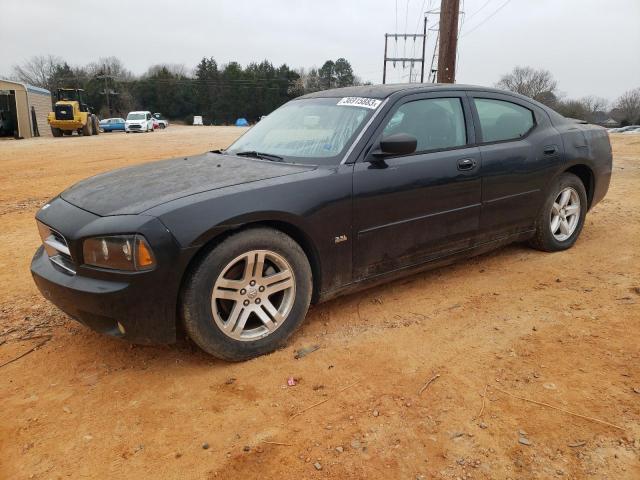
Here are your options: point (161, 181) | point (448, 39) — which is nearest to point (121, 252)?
point (161, 181)

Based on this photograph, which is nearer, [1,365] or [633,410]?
[633,410]

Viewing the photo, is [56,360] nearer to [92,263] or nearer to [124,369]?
[124,369]

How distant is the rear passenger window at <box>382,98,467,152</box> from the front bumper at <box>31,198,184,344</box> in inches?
68.4

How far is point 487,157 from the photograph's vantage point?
151 inches

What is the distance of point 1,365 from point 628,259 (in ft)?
16.3

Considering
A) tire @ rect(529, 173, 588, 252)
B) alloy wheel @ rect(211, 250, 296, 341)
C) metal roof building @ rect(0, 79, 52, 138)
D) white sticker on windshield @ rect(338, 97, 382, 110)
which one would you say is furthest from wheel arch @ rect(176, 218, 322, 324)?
metal roof building @ rect(0, 79, 52, 138)

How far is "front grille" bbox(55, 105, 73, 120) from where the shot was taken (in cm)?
2867

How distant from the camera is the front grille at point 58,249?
2.70 meters

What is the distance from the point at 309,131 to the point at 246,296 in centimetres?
145

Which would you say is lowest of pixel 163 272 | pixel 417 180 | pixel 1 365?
pixel 1 365

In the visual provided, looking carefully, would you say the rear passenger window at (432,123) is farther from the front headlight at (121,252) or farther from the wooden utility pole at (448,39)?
the wooden utility pole at (448,39)

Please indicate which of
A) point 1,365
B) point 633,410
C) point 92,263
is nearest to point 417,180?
point 633,410

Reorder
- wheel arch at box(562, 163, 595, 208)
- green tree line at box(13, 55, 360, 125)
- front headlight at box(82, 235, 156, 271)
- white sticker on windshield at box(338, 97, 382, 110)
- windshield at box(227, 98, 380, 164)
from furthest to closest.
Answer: green tree line at box(13, 55, 360, 125), wheel arch at box(562, 163, 595, 208), white sticker on windshield at box(338, 97, 382, 110), windshield at box(227, 98, 380, 164), front headlight at box(82, 235, 156, 271)

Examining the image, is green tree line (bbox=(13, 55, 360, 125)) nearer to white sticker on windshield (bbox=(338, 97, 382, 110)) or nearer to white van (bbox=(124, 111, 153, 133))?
white van (bbox=(124, 111, 153, 133))
